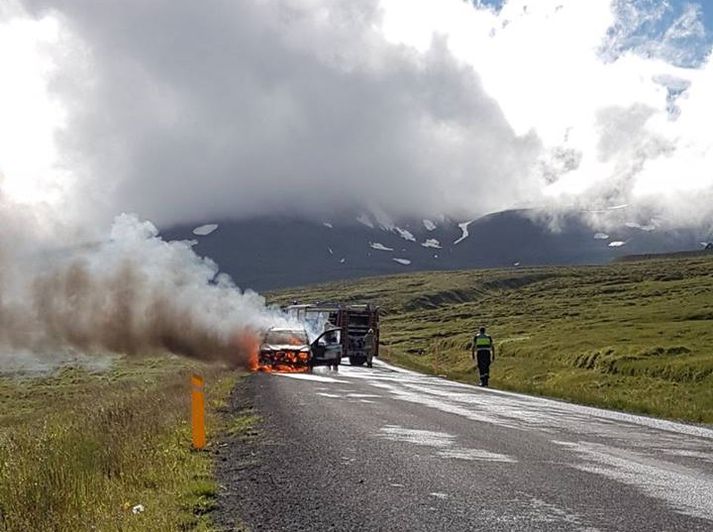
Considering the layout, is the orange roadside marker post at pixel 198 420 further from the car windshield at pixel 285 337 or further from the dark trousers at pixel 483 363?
the car windshield at pixel 285 337

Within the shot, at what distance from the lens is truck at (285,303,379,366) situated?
50500 millimetres

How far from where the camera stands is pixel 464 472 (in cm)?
1045

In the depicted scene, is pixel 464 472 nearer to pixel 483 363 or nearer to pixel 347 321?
pixel 483 363

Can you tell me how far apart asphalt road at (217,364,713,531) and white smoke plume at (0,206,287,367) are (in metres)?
17.9

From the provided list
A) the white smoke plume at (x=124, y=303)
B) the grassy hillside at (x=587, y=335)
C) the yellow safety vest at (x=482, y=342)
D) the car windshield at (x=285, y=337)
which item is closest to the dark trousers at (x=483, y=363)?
the yellow safety vest at (x=482, y=342)

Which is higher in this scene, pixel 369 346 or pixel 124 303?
pixel 124 303

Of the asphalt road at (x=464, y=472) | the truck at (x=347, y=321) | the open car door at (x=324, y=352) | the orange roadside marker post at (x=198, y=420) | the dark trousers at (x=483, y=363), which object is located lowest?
the asphalt road at (x=464, y=472)

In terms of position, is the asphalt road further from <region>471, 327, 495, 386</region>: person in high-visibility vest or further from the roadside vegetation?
<region>471, 327, 495, 386</region>: person in high-visibility vest

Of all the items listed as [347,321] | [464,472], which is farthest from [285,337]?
[464,472]

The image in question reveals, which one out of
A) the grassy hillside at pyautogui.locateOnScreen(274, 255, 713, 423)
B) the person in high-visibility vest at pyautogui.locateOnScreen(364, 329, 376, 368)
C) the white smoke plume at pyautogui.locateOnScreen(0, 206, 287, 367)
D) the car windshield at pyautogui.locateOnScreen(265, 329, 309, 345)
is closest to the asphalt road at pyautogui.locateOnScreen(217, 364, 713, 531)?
the grassy hillside at pyautogui.locateOnScreen(274, 255, 713, 423)

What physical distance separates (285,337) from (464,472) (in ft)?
96.4

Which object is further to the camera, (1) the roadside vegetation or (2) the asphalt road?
(1) the roadside vegetation

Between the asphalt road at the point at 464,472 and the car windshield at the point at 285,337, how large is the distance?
20031 mm

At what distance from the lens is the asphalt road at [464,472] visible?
26.2ft
